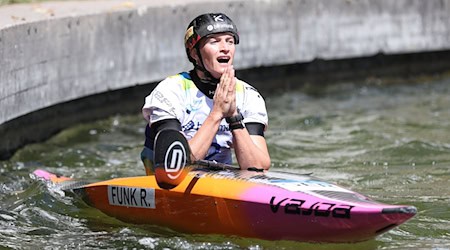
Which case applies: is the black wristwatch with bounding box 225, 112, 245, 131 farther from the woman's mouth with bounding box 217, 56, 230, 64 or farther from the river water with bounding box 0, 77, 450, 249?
the river water with bounding box 0, 77, 450, 249

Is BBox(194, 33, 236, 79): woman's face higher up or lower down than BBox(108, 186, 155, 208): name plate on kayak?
higher up

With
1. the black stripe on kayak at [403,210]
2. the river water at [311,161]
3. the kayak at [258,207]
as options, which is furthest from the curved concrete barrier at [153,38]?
the black stripe on kayak at [403,210]

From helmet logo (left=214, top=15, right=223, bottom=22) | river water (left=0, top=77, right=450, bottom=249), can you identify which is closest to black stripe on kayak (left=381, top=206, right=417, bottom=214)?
river water (left=0, top=77, right=450, bottom=249)

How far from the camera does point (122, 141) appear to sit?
11.1 meters

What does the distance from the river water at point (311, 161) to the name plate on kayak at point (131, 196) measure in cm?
15

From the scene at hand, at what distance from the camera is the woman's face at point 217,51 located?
7.33 m

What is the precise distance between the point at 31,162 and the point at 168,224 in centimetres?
325

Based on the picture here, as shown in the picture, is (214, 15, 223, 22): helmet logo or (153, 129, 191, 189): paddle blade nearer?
(153, 129, 191, 189): paddle blade

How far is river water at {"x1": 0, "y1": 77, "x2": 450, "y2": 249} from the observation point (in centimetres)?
716

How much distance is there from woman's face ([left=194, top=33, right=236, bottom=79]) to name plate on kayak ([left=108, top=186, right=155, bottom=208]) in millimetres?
897

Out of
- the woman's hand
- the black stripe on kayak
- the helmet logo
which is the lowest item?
the black stripe on kayak

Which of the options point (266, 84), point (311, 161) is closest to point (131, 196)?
point (311, 161)

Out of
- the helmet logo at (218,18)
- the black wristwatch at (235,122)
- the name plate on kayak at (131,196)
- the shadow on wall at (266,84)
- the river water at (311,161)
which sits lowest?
the river water at (311,161)

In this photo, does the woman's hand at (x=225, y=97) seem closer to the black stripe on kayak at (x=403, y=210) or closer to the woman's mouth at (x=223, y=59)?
the woman's mouth at (x=223, y=59)
